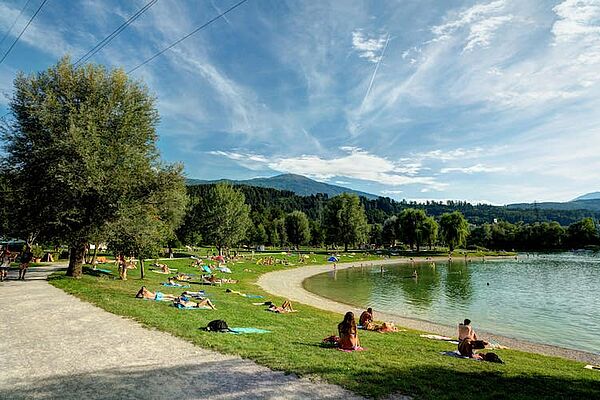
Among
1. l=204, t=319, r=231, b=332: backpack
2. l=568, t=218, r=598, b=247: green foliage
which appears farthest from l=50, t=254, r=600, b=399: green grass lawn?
l=568, t=218, r=598, b=247: green foliage

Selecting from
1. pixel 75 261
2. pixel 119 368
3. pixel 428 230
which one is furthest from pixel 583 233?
pixel 119 368

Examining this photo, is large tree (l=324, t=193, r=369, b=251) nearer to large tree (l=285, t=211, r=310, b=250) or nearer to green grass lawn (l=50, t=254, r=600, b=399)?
large tree (l=285, t=211, r=310, b=250)

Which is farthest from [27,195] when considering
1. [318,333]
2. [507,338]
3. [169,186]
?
[507,338]

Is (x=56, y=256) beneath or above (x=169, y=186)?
beneath

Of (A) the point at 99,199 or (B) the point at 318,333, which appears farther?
(A) the point at 99,199

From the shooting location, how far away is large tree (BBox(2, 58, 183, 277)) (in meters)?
21.6

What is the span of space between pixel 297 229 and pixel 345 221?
27.6m

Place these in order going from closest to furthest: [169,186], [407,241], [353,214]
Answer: [169,186] → [353,214] → [407,241]

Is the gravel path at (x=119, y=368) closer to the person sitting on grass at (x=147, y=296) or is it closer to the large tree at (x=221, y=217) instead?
the person sitting on grass at (x=147, y=296)

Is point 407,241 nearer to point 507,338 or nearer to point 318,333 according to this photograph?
point 507,338

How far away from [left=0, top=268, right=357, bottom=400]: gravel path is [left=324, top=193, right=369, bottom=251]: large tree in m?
91.3

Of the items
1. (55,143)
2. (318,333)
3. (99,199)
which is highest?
(55,143)

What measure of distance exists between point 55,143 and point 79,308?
10.6 meters

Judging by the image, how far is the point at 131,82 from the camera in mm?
25484
